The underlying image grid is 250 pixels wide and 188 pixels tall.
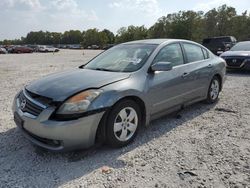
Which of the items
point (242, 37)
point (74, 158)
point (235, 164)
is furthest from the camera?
point (242, 37)

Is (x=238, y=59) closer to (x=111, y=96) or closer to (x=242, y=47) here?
(x=242, y=47)

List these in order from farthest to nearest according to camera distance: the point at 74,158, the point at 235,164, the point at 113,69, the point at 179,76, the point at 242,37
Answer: the point at 242,37
the point at 179,76
the point at 113,69
the point at 74,158
the point at 235,164

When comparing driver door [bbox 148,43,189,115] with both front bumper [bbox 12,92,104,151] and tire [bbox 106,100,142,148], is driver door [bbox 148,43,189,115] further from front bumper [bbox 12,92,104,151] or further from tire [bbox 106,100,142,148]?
front bumper [bbox 12,92,104,151]

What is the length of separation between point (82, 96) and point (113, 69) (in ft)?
3.44

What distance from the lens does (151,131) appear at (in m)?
4.46

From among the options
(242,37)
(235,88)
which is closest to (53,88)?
(235,88)

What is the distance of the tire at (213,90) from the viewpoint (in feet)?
19.2

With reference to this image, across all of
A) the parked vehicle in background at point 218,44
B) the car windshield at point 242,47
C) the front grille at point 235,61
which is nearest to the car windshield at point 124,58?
the front grille at point 235,61

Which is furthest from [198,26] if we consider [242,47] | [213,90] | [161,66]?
[161,66]

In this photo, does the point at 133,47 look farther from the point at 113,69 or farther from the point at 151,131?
the point at 151,131

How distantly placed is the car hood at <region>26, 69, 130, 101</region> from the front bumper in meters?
0.29

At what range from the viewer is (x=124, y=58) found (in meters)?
4.59

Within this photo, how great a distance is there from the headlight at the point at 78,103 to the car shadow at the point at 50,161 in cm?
68

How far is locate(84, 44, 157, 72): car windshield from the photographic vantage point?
4277 mm
